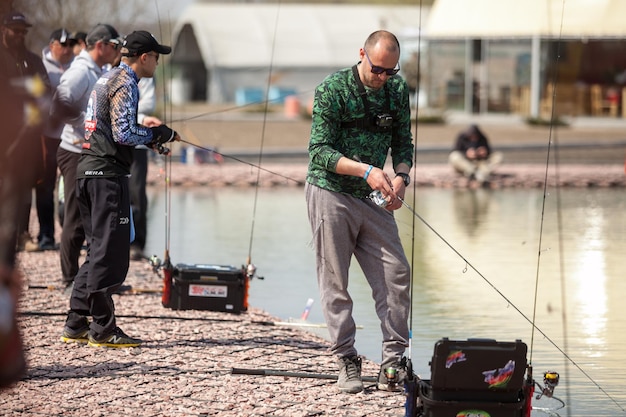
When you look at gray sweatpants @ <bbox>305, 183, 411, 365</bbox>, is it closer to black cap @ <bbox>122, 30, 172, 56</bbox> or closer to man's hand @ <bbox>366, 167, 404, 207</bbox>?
man's hand @ <bbox>366, 167, 404, 207</bbox>

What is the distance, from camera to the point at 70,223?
8461 millimetres

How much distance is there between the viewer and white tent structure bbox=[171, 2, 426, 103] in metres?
55.9

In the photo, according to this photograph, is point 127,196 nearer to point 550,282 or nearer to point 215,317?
point 215,317

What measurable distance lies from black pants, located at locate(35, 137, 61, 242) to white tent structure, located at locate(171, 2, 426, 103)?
4133 centimetres

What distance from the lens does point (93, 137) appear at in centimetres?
707

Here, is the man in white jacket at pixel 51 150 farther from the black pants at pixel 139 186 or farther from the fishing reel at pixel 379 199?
the fishing reel at pixel 379 199

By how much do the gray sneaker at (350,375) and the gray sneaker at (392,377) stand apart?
0.13 metres

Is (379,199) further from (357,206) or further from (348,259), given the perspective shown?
(348,259)

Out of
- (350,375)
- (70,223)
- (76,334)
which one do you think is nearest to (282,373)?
(350,375)

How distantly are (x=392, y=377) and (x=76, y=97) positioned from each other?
11.6ft

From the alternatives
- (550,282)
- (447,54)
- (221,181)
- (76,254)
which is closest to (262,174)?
(221,181)

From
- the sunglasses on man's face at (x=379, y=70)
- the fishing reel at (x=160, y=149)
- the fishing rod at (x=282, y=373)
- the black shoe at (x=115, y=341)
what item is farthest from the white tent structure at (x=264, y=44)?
the sunglasses on man's face at (x=379, y=70)

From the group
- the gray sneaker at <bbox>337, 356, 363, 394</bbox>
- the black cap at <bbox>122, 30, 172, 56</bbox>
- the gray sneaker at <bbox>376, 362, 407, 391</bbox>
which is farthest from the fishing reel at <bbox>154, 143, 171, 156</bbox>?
the gray sneaker at <bbox>376, 362, 407, 391</bbox>

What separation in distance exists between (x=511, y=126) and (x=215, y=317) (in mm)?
27743
